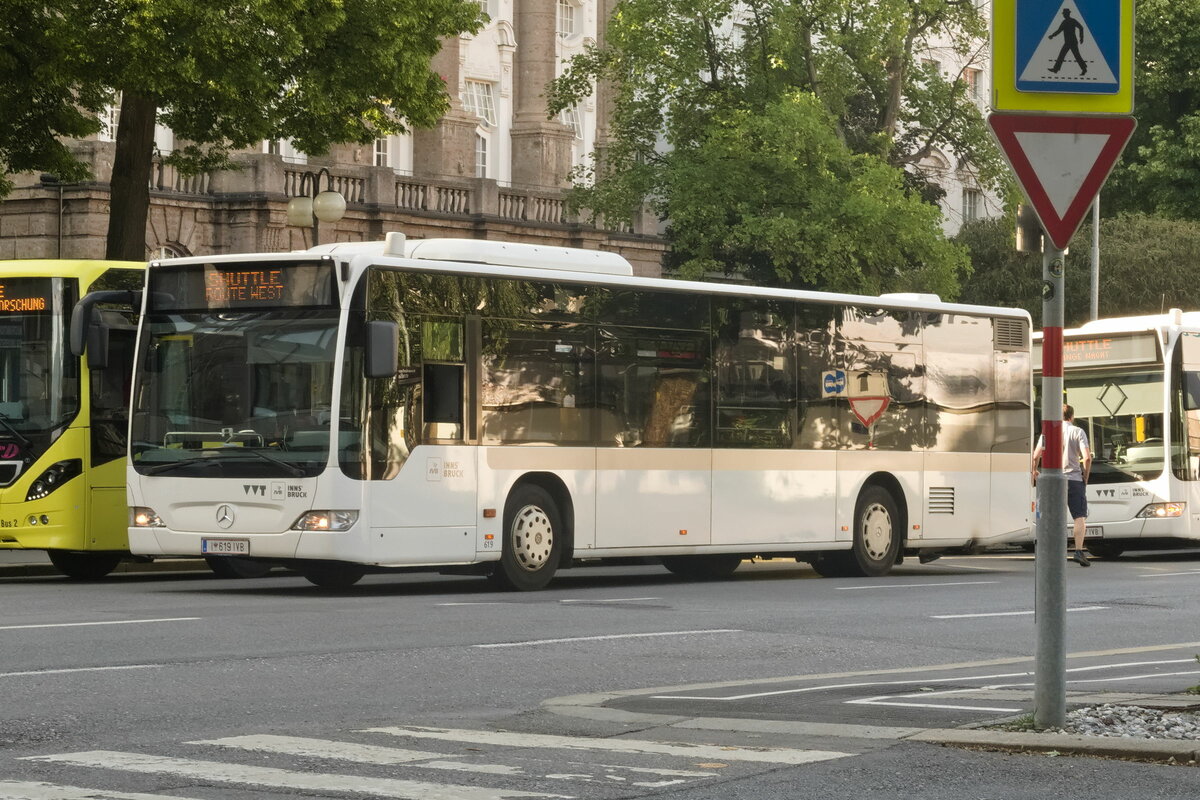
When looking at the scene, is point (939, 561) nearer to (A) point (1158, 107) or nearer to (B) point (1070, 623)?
(B) point (1070, 623)

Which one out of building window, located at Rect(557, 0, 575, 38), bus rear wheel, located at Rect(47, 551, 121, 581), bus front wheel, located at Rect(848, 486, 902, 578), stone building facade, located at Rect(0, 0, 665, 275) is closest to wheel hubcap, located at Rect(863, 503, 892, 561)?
bus front wheel, located at Rect(848, 486, 902, 578)

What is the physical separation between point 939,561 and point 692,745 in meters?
20.9

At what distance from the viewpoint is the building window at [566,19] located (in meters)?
58.4

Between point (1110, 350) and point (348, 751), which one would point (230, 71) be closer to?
point (1110, 350)

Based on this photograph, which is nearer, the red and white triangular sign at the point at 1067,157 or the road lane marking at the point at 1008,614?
the red and white triangular sign at the point at 1067,157

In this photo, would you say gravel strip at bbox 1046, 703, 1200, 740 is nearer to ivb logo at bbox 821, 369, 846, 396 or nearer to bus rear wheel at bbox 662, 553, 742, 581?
bus rear wheel at bbox 662, 553, 742, 581

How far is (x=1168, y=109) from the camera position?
199 ft

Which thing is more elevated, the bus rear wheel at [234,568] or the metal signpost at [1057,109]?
the metal signpost at [1057,109]

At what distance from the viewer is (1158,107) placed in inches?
2393

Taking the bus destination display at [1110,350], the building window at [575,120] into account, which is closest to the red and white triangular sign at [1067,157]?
the bus destination display at [1110,350]

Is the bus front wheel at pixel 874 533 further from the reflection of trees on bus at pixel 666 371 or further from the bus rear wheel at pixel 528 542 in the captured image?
the bus rear wheel at pixel 528 542

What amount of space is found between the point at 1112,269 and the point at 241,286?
4009 cm

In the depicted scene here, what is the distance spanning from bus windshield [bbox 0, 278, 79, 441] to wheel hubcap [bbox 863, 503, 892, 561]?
8538 millimetres

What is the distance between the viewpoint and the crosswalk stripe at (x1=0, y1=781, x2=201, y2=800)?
730cm
